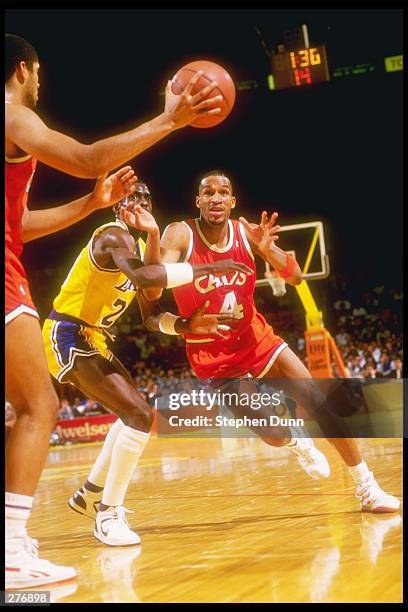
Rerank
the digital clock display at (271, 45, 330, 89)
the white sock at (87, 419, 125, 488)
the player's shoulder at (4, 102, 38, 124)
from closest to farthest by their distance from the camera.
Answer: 1. the player's shoulder at (4, 102, 38, 124)
2. the white sock at (87, 419, 125, 488)
3. the digital clock display at (271, 45, 330, 89)

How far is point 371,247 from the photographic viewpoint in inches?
816

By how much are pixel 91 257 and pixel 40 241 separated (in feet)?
48.4

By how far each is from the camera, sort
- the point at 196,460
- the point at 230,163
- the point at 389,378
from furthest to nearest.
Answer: the point at 230,163 → the point at 389,378 → the point at 196,460

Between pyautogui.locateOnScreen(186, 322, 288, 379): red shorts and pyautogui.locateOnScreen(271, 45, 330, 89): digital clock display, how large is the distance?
9.60 m

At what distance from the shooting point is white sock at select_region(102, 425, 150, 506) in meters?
4.09

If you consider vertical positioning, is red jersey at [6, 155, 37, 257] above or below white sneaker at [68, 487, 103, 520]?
above

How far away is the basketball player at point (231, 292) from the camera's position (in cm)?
487

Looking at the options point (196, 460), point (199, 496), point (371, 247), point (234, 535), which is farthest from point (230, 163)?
point (234, 535)

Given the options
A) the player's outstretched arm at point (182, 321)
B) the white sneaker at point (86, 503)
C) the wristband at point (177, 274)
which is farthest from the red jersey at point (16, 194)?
the white sneaker at point (86, 503)

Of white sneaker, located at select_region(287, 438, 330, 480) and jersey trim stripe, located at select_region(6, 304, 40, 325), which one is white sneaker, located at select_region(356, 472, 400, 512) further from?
jersey trim stripe, located at select_region(6, 304, 40, 325)

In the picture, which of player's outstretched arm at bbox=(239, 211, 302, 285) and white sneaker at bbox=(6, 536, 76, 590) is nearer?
white sneaker at bbox=(6, 536, 76, 590)

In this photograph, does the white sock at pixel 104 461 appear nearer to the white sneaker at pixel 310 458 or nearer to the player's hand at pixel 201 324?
the player's hand at pixel 201 324

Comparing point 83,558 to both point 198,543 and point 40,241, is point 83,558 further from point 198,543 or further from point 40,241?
point 40,241

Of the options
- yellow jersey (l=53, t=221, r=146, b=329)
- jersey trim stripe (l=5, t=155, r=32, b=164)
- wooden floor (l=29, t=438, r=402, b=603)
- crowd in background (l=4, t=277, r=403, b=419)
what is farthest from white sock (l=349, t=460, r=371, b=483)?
crowd in background (l=4, t=277, r=403, b=419)
